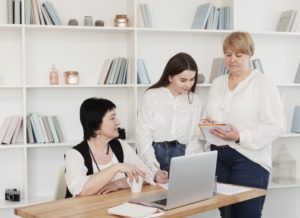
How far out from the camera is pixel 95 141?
2.77 m

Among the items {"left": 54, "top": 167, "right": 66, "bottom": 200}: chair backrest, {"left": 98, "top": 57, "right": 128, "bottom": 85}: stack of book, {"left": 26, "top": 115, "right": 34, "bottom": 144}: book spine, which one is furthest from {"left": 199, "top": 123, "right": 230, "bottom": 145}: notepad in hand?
{"left": 26, "top": 115, "right": 34, "bottom": 144}: book spine

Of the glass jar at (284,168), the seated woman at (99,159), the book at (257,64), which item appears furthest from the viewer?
the glass jar at (284,168)

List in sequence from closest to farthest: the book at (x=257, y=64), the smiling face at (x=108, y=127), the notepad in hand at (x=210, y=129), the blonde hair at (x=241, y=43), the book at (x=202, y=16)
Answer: the smiling face at (x=108, y=127), the notepad in hand at (x=210, y=129), the blonde hair at (x=241, y=43), the book at (x=202, y=16), the book at (x=257, y=64)

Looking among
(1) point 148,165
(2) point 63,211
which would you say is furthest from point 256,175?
(2) point 63,211

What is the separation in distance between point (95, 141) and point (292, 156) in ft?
8.50

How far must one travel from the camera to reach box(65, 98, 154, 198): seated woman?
2504 mm

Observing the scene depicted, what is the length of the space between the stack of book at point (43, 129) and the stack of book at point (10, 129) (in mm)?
86

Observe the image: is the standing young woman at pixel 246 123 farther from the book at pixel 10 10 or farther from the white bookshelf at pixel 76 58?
the book at pixel 10 10

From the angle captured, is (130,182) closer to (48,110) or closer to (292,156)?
(48,110)

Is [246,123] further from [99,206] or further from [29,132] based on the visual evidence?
[29,132]

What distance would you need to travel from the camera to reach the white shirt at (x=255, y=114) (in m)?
2.98

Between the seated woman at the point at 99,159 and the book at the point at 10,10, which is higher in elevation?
the book at the point at 10,10

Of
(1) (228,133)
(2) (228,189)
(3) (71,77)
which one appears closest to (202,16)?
(3) (71,77)

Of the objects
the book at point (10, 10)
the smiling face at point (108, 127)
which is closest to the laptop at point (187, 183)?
the smiling face at point (108, 127)
